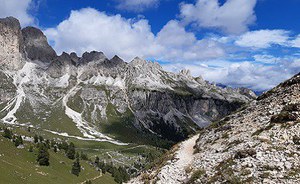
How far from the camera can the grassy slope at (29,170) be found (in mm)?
130000

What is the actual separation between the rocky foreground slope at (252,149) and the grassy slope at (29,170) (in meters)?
103

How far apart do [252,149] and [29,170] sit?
5545 inches

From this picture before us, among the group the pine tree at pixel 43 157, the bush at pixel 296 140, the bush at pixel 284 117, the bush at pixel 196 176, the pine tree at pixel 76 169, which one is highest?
the bush at pixel 284 117

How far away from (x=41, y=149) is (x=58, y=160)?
14794 mm

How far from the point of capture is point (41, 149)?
17875 cm

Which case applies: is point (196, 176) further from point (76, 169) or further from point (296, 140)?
point (76, 169)

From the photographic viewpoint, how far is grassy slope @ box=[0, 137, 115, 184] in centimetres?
13000

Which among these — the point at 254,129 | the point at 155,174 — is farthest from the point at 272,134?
the point at 155,174

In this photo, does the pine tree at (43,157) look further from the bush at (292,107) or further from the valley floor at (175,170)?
the bush at (292,107)

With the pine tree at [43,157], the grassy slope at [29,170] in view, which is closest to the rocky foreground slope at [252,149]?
the grassy slope at [29,170]

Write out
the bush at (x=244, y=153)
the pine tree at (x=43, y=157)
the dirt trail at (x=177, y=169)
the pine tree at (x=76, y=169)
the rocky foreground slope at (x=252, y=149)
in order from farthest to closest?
the pine tree at (x=76, y=169)
the pine tree at (x=43, y=157)
the dirt trail at (x=177, y=169)
the bush at (x=244, y=153)
the rocky foreground slope at (x=252, y=149)

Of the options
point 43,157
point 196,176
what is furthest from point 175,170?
point 43,157

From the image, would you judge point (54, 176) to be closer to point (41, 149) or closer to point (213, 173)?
point (41, 149)

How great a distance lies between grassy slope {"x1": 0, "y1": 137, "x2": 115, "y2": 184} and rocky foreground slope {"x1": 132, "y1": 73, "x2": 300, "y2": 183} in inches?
4047
